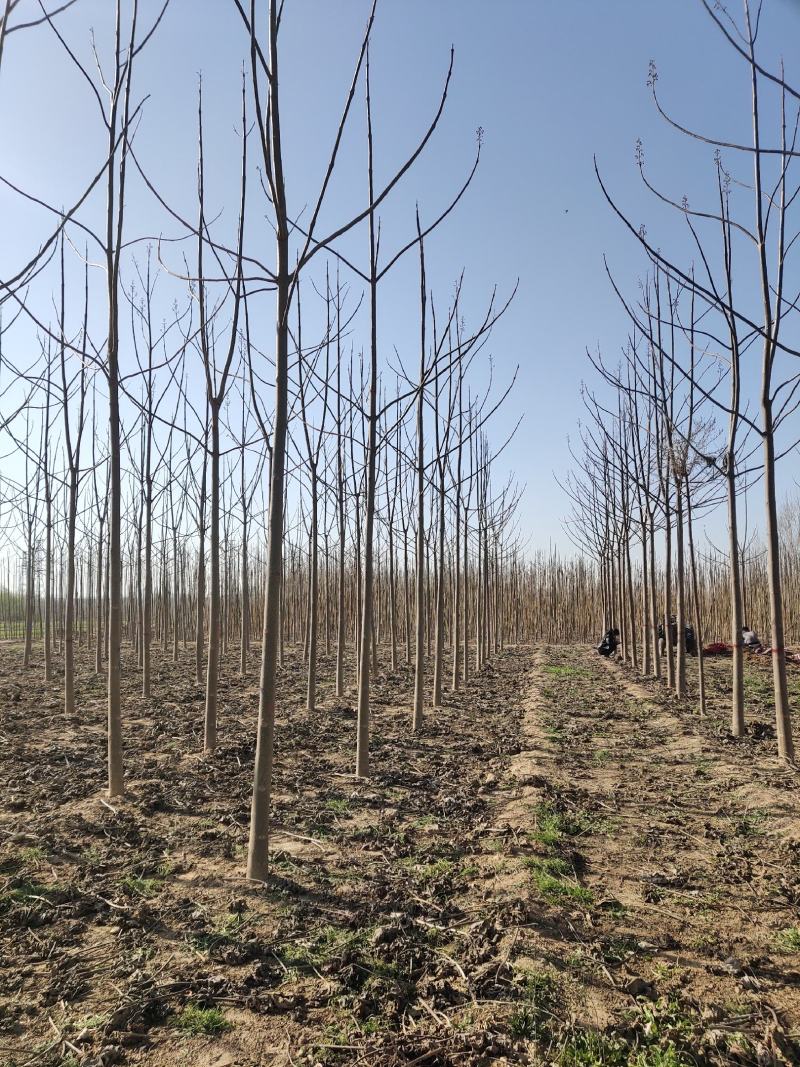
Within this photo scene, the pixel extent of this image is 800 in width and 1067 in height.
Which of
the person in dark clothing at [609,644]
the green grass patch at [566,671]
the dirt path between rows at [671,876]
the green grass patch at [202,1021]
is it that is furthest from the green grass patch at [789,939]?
the person in dark clothing at [609,644]

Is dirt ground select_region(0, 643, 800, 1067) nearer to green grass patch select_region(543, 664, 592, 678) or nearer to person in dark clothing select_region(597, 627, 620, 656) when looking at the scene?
green grass patch select_region(543, 664, 592, 678)

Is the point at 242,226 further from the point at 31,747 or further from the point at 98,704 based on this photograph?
the point at 98,704

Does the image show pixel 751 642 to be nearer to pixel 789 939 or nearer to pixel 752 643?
pixel 752 643

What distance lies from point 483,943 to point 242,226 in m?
4.72

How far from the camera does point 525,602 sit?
21.4m

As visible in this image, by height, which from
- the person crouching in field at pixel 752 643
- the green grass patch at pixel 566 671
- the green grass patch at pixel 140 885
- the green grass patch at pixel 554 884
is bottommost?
the green grass patch at pixel 566 671

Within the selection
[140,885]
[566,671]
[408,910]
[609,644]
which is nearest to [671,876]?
[408,910]

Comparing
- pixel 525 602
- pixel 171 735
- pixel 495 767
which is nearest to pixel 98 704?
pixel 171 735

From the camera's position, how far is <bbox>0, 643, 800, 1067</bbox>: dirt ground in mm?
1823

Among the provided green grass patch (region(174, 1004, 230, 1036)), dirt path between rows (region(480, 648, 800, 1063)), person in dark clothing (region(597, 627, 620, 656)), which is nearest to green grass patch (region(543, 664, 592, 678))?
person in dark clothing (region(597, 627, 620, 656))

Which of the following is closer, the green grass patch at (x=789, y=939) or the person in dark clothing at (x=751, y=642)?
the green grass patch at (x=789, y=939)

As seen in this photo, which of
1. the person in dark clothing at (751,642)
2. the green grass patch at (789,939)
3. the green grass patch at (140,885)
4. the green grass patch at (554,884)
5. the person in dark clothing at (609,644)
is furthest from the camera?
the person in dark clothing at (609,644)

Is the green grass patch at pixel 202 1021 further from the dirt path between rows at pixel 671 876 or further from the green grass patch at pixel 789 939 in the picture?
the green grass patch at pixel 789 939

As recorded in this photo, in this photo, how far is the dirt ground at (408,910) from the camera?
1823mm
